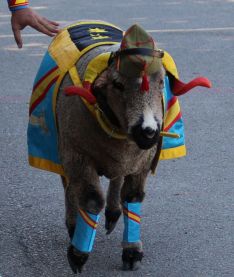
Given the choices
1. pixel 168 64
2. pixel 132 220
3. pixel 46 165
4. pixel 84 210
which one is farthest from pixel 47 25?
pixel 132 220

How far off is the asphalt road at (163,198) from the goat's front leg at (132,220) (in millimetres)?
73

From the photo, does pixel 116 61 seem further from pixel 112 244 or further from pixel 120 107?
pixel 112 244

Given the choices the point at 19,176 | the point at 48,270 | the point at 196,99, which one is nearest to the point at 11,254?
the point at 48,270

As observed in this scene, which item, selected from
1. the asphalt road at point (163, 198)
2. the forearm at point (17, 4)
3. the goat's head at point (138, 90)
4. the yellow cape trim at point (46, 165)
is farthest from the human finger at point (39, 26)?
the asphalt road at point (163, 198)

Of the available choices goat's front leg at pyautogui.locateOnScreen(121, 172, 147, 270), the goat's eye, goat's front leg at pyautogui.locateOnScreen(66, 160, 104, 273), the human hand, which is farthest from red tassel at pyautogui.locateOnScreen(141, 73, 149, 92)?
the human hand

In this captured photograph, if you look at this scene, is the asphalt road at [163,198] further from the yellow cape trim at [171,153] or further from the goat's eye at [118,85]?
the goat's eye at [118,85]

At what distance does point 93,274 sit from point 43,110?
2.86ft

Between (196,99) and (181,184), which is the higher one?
(181,184)

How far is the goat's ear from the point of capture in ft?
14.3

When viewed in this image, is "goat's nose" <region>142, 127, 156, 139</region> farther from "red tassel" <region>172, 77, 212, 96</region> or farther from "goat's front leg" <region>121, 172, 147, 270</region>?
"goat's front leg" <region>121, 172, 147, 270</region>

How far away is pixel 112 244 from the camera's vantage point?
5355 millimetres

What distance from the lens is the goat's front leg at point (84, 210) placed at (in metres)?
4.71

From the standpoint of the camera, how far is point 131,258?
502 cm

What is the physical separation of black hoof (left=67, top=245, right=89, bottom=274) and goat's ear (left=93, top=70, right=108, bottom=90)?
0.89 metres
